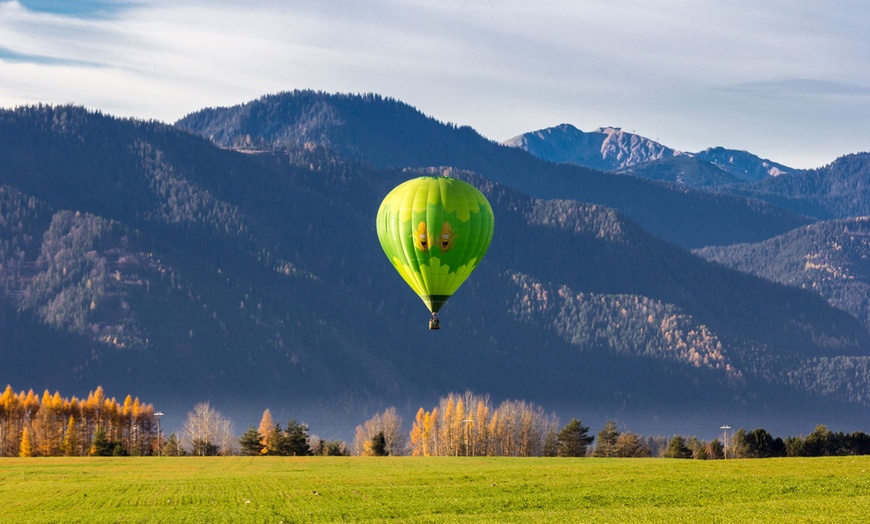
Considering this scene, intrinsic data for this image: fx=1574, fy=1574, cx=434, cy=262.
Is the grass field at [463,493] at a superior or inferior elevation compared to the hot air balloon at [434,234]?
inferior

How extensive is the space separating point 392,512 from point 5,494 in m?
43.0

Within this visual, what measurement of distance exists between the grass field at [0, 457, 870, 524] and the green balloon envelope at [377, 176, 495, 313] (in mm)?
19666

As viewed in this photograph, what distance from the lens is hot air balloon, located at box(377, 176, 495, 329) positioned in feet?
520

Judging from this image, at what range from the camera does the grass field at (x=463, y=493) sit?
117m

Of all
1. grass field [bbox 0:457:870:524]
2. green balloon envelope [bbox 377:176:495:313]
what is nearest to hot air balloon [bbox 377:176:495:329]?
green balloon envelope [bbox 377:176:495:313]

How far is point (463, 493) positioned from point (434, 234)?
3269 centimetres

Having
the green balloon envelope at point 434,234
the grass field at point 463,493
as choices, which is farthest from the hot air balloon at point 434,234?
the grass field at point 463,493

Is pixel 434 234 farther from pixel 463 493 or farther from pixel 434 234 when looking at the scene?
pixel 463 493

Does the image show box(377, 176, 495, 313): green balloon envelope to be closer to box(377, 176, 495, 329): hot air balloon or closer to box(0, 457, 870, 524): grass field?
box(377, 176, 495, 329): hot air balloon

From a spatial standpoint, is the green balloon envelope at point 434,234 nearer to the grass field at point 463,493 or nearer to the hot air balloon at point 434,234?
the hot air balloon at point 434,234

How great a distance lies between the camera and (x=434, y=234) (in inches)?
6255

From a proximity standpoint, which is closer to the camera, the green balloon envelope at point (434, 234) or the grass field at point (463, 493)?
the grass field at point (463, 493)

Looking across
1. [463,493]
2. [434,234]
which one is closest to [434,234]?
[434,234]

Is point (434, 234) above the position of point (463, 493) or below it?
above
